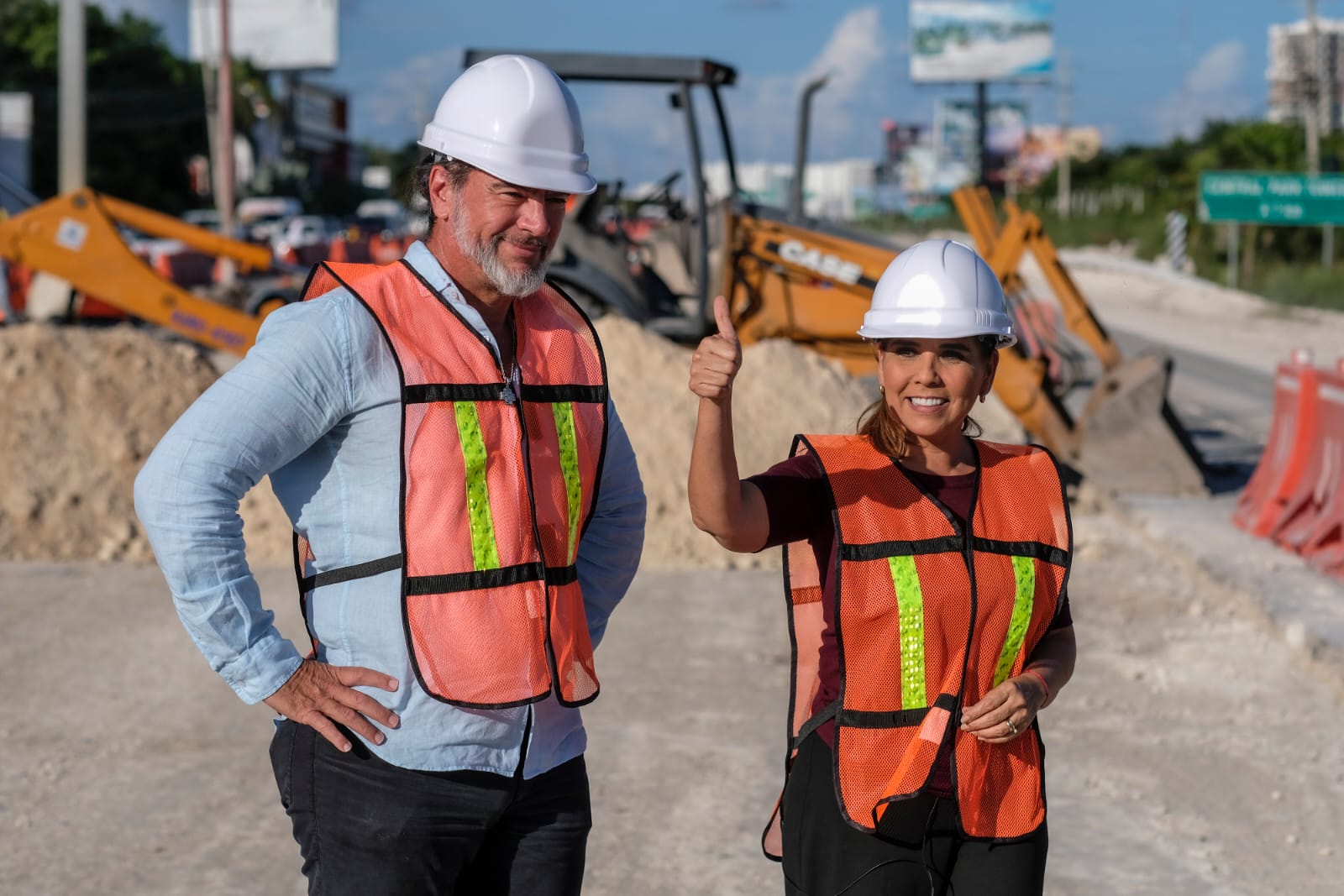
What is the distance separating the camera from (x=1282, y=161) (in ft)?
136

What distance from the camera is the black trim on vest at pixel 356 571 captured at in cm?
233

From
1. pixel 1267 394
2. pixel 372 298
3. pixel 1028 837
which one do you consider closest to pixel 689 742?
pixel 1028 837

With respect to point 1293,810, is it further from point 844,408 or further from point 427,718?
point 844,408

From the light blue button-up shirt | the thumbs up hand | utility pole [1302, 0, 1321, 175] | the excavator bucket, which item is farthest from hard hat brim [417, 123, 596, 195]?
utility pole [1302, 0, 1321, 175]

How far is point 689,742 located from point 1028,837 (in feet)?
11.4

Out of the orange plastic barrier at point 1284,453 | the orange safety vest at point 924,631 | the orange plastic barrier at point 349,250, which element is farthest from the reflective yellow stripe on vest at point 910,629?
the orange plastic barrier at point 349,250

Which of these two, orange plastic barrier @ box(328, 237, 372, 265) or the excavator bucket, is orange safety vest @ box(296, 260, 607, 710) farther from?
orange plastic barrier @ box(328, 237, 372, 265)

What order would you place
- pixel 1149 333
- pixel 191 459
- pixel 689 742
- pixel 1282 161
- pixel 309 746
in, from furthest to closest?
1. pixel 1282 161
2. pixel 1149 333
3. pixel 689 742
4. pixel 309 746
5. pixel 191 459

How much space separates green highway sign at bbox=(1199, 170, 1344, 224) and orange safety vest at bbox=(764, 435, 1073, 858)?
28232 mm

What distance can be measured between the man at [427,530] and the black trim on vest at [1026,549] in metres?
0.68

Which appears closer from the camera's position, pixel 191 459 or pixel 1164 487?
pixel 191 459

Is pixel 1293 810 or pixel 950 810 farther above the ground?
pixel 950 810

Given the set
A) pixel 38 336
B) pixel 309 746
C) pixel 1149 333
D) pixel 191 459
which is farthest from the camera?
pixel 1149 333

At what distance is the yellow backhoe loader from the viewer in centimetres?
1105
